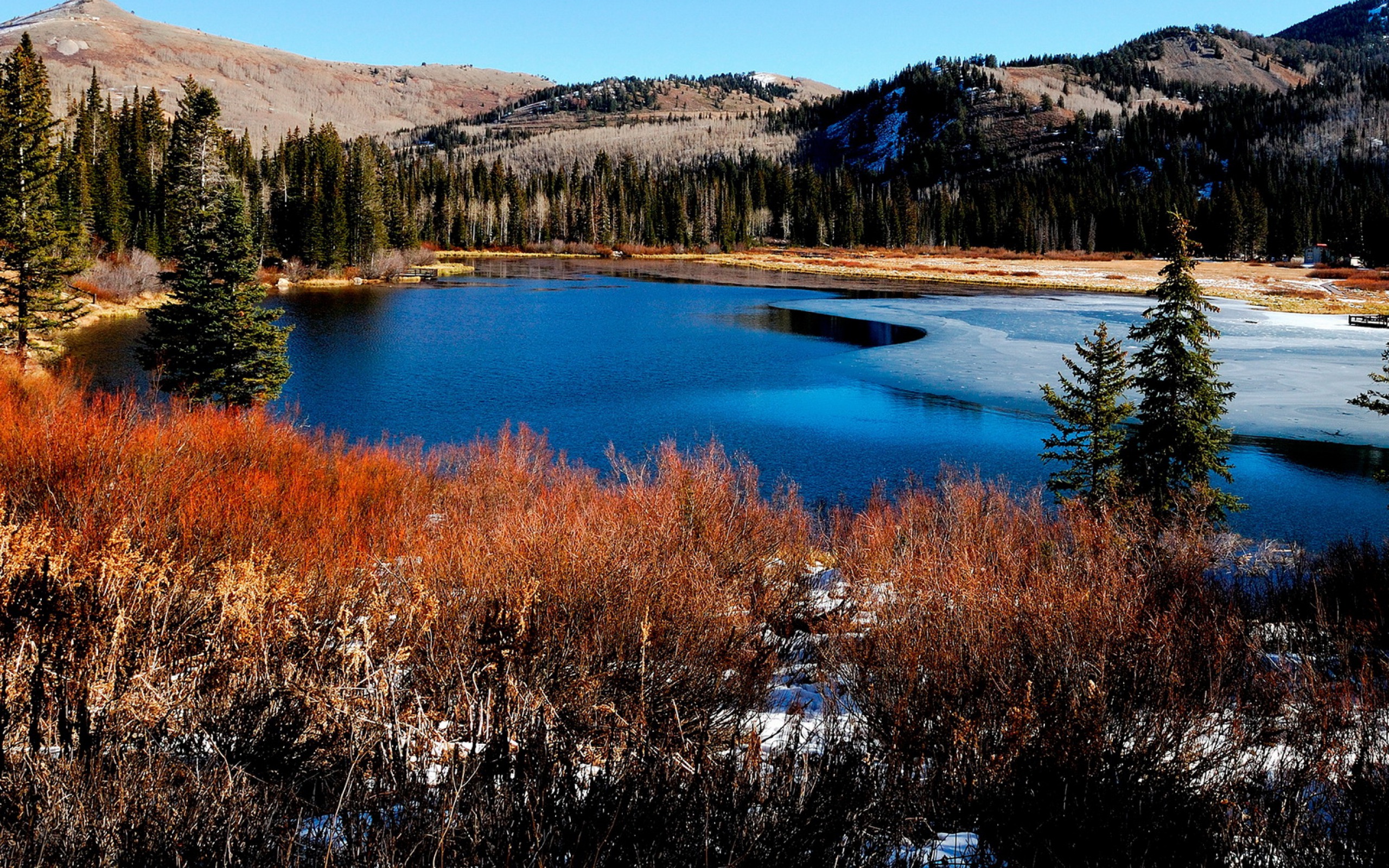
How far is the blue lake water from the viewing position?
67.3ft

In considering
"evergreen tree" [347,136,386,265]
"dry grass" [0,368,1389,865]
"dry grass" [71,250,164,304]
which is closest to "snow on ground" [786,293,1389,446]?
"dry grass" [0,368,1389,865]

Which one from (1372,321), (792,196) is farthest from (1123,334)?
(792,196)

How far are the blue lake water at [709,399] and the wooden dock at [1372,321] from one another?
69.8 feet

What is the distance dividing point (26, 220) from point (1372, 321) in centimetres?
5630

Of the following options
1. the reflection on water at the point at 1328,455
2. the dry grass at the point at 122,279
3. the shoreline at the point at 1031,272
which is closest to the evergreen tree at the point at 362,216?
the dry grass at the point at 122,279

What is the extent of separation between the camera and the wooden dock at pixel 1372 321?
138 ft

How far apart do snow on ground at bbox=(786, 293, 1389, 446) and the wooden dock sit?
661mm

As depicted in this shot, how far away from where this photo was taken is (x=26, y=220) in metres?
28.2

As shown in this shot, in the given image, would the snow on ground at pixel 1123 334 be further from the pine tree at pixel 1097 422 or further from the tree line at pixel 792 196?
the tree line at pixel 792 196

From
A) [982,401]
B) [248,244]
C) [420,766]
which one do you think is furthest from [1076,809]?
[982,401]

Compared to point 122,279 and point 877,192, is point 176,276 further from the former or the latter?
point 877,192

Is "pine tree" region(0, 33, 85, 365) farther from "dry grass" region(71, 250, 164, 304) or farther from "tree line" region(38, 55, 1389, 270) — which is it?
"tree line" region(38, 55, 1389, 270)

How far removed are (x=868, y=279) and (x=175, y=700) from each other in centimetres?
8034

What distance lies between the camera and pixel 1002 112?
188 metres
